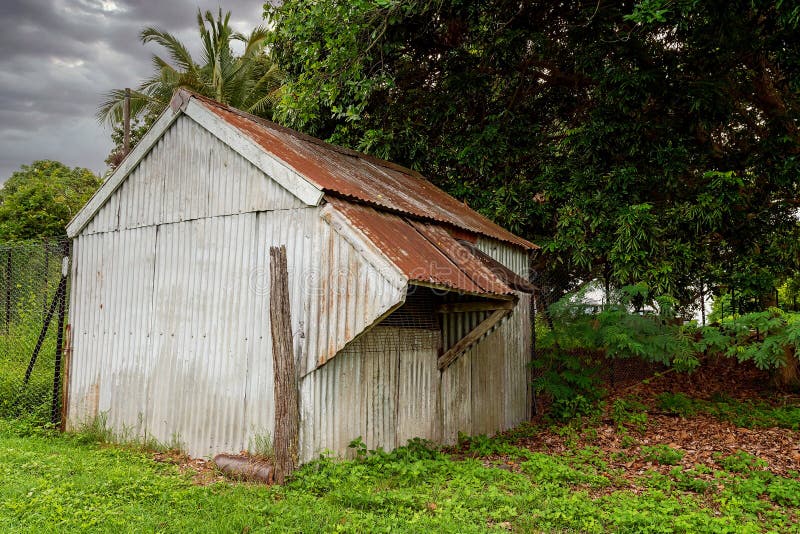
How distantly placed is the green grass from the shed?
2.41 ft

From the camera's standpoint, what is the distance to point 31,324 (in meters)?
10.6

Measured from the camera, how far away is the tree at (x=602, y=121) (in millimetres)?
10305

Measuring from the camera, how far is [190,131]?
25.4 ft

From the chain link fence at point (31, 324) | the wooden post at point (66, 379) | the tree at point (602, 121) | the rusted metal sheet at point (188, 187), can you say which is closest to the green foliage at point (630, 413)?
the tree at point (602, 121)

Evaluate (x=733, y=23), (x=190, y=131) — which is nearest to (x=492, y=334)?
(x=190, y=131)

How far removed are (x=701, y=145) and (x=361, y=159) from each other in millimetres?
6642

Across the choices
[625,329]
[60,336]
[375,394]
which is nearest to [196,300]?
[375,394]

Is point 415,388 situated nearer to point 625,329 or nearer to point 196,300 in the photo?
point 196,300

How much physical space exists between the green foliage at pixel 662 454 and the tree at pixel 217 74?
17.2 meters

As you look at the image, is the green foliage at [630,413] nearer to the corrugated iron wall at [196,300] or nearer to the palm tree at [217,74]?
the corrugated iron wall at [196,300]

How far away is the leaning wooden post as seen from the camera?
6000 mm

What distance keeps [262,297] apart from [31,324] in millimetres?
6459

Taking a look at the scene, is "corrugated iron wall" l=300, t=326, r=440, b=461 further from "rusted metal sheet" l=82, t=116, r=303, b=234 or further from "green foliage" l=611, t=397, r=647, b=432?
"green foliage" l=611, t=397, r=647, b=432

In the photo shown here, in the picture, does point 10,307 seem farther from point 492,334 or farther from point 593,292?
point 593,292
